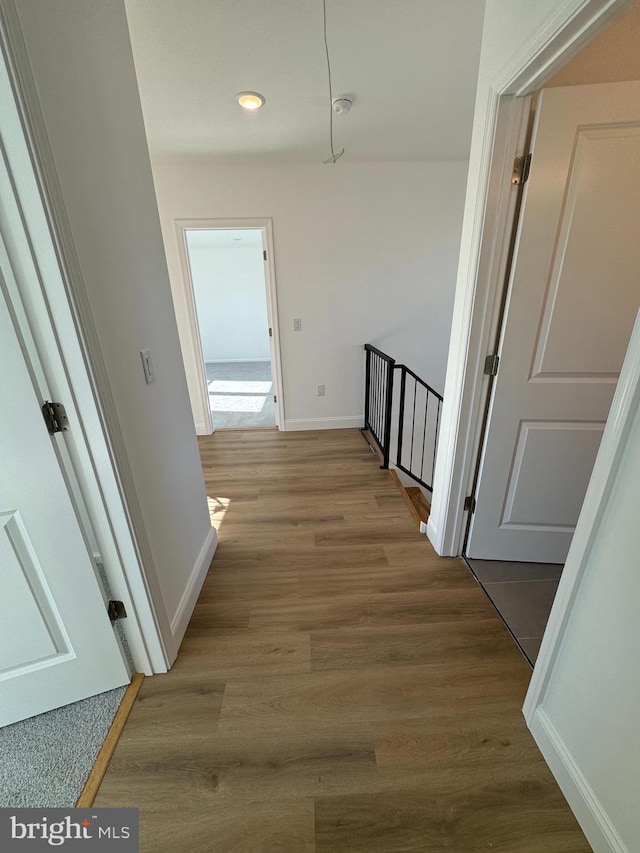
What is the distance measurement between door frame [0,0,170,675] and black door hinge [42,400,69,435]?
2cm

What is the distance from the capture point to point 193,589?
159 centimetres

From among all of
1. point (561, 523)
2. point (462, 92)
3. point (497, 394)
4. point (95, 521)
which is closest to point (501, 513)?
point (561, 523)

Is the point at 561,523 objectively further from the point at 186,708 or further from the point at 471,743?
the point at 186,708

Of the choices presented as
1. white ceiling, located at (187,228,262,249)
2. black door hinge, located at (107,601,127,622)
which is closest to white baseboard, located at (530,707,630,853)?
black door hinge, located at (107,601,127,622)

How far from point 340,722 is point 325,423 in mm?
2838

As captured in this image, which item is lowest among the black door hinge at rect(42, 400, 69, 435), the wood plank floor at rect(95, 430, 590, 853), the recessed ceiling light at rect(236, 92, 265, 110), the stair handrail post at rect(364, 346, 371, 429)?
the wood plank floor at rect(95, 430, 590, 853)

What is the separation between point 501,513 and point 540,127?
167 centimetres

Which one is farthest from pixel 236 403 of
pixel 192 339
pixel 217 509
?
pixel 217 509

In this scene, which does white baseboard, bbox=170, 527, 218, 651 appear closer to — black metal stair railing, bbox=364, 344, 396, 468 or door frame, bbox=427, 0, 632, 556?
door frame, bbox=427, 0, 632, 556

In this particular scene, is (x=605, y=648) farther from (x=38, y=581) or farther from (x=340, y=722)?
(x=38, y=581)

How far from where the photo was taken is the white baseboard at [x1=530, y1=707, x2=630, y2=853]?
84cm

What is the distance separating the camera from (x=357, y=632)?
1.46 m

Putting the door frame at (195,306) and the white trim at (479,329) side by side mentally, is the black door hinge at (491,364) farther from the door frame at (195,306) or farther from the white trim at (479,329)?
the door frame at (195,306)

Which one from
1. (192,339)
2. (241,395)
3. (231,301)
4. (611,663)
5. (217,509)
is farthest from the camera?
(231,301)
